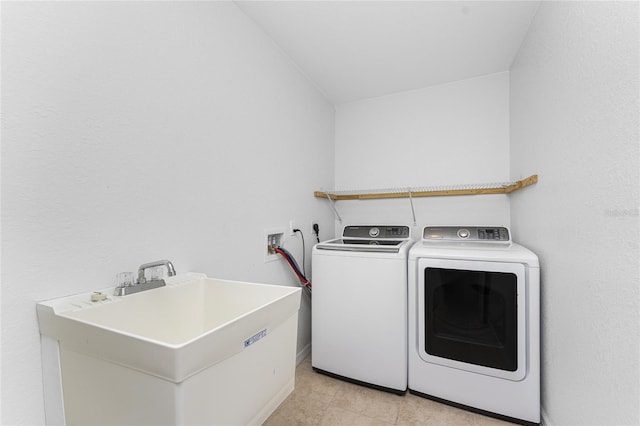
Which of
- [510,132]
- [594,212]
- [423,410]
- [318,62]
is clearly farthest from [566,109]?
[423,410]

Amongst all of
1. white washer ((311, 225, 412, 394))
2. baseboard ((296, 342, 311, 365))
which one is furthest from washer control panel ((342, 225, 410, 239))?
baseboard ((296, 342, 311, 365))

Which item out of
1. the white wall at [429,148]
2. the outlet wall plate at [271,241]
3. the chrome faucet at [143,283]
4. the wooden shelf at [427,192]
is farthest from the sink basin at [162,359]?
the white wall at [429,148]

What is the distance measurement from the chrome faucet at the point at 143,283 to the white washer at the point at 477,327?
138 cm

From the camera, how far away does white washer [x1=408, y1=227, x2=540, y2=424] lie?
149 cm

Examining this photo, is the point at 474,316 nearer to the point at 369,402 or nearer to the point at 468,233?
the point at 468,233

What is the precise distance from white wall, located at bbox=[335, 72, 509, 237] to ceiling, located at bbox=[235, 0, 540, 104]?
190 mm

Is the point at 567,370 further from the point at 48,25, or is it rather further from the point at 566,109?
the point at 48,25

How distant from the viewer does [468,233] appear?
1.99 m

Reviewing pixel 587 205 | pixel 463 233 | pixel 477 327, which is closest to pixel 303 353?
pixel 477 327

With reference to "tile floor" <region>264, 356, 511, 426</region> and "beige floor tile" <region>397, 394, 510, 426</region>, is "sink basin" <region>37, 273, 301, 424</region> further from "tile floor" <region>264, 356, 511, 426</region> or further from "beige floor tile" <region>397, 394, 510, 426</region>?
"beige floor tile" <region>397, 394, 510, 426</region>

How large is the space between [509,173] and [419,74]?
111cm

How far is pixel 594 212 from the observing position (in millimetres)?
1011

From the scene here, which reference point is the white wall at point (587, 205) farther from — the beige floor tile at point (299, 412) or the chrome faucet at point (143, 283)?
the chrome faucet at point (143, 283)

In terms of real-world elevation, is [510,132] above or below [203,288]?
above
